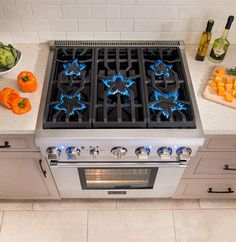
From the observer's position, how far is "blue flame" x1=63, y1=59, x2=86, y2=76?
1.39m

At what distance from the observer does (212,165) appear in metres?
1.52

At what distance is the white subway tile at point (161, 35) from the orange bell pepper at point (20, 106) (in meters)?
0.81

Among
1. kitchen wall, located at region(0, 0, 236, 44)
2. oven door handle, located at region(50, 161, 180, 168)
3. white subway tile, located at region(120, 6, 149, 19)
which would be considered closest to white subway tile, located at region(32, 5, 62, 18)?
kitchen wall, located at region(0, 0, 236, 44)

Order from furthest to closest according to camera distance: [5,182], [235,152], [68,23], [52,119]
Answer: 1. [5,182]
2. [68,23]
3. [235,152]
4. [52,119]

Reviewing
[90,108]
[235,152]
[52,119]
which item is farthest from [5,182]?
[235,152]

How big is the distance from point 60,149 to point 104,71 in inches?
18.9

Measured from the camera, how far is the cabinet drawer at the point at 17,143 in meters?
1.26

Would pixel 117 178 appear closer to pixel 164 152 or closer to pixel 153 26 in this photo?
pixel 164 152

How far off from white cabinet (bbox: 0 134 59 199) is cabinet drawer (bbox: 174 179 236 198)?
0.82 metres

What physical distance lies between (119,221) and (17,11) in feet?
4.84

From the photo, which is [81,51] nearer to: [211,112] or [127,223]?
[211,112]

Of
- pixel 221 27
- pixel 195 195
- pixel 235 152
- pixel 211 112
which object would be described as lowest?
pixel 195 195

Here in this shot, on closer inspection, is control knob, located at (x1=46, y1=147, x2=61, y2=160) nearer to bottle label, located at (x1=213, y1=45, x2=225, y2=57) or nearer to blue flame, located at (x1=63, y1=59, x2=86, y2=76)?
blue flame, located at (x1=63, y1=59, x2=86, y2=76)

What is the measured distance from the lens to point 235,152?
1424 mm
